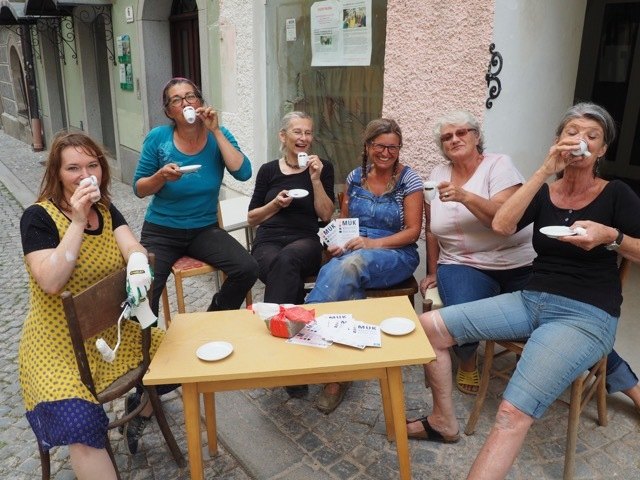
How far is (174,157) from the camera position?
320cm

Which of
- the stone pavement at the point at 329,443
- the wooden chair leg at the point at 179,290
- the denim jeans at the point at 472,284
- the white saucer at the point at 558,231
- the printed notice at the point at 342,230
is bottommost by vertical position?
the stone pavement at the point at 329,443

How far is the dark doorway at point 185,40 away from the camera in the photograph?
22.5 feet

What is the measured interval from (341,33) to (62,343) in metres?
3.20

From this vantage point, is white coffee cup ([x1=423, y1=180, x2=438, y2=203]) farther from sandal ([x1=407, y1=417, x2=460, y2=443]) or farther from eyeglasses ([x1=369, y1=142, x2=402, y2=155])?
sandal ([x1=407, y1=417, x2=460, y2=443])

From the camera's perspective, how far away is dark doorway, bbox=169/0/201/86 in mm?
6867

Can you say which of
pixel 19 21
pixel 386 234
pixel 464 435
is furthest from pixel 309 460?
pixel 19 21

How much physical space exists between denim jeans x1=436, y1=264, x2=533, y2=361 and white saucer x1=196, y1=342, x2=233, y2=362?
50.8 inches

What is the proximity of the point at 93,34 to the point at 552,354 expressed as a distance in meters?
9.63

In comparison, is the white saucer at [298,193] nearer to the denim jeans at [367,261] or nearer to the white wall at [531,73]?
the denim jeans at [367,261]

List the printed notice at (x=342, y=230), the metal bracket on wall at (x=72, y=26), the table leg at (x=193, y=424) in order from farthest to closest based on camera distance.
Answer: the metal bracket on wall at (x=72, y=26) → the printed notice at (x=342, y=230) → the table leg at (x=193, y=424)

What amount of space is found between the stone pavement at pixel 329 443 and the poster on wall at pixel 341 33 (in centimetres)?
243

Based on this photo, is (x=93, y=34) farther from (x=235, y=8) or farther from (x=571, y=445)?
(x=571, y=445)

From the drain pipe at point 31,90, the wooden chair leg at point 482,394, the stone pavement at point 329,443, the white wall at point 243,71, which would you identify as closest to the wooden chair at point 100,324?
the stone pavement at point 329,443

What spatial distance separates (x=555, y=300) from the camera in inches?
90.3
